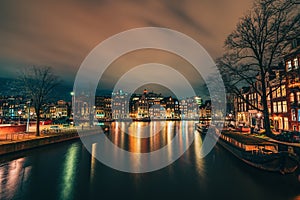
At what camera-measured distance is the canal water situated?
44.6 feet

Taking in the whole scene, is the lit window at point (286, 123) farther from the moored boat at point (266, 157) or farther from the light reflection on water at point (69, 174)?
the light reflection on water at point (69, 174)

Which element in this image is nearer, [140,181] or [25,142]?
[140,181]

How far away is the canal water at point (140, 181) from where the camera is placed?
13.6 m

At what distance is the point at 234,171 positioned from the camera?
1900 centimetres

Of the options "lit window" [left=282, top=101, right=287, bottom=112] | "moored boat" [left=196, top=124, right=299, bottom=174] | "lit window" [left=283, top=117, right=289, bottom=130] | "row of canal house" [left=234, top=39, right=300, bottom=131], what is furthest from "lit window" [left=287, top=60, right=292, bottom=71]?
"moored boat" [left=196, top=124, right=299, bottom=174]

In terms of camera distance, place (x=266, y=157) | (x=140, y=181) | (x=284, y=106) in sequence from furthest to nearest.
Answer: (x=284, y=106), (x=266, y=157), (x=140, y=181)

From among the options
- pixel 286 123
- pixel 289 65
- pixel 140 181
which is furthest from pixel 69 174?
pixel 289 65

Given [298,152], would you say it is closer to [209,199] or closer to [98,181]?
[209,199]

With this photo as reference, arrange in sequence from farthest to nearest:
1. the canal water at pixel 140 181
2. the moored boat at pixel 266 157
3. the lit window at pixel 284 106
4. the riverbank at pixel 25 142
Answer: the lit window at pixel 284 106 < the riverbank at pixel 25 142 < the moored boat at pixel 266 157 < the canal water at pixel 140 181

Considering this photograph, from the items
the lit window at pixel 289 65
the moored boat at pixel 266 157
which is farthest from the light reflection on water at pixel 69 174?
the lit window at pixel 289 65

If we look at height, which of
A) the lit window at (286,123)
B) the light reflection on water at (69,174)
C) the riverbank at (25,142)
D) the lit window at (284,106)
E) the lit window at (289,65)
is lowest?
the light reflection on water at (69,174)

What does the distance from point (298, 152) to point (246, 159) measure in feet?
15.4

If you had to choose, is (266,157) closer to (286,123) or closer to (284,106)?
(286,123)

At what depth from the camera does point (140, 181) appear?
54.2 feet
